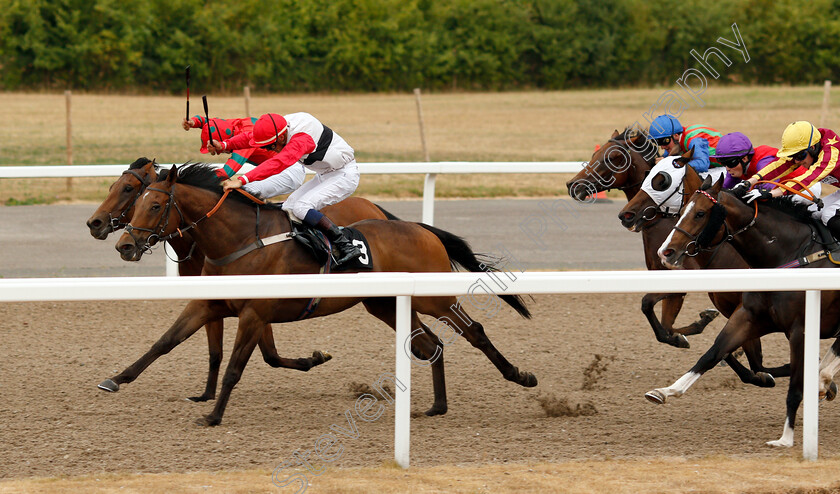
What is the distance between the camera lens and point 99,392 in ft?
20.0

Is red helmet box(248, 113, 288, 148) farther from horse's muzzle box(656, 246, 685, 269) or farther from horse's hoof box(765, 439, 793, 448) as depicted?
horse's hoof box(765, 439, 793, 448)

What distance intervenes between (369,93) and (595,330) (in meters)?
36.5

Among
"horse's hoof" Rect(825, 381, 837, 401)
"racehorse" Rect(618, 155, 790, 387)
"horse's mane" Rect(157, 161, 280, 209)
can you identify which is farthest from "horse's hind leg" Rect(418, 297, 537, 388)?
"horse's hoof" Rect(825, 381, 837, 401)

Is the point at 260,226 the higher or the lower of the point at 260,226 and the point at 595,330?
the higher

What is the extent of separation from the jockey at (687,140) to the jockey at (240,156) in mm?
2627

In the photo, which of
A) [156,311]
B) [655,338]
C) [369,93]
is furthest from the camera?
[369,93]

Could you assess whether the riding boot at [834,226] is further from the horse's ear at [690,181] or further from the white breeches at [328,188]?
the white breeches at [328,188]

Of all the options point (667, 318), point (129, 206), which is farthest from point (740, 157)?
point (129, 206)

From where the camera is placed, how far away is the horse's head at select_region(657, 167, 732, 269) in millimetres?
5516

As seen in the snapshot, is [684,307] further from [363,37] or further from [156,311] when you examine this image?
[363,37]

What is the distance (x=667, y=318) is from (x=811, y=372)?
2672 millimetres

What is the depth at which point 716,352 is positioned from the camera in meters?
5.39

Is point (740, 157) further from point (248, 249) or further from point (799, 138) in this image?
point (248, 249)

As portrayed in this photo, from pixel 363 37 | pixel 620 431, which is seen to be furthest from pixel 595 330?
pixel 363 37
